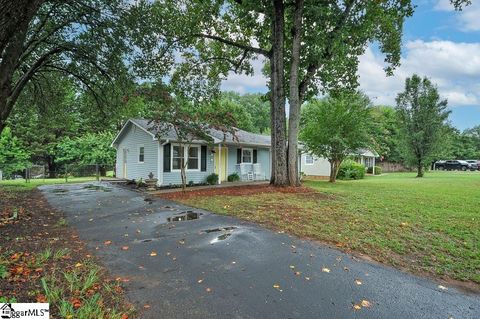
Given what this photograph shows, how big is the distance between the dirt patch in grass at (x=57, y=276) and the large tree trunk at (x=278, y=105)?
8.69 metres

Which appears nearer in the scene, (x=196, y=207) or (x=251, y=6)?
(x=196, y=207)

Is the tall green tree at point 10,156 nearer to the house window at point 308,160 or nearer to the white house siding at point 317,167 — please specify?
the white house siding at point 317,167

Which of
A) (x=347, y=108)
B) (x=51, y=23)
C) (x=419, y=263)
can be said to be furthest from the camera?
(x=347, y=108)

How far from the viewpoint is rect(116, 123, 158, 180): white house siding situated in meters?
15.0

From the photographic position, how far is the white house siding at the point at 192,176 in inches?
581

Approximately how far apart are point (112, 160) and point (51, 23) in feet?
58.5

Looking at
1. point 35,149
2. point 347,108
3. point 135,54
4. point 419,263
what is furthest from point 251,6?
point 35,149

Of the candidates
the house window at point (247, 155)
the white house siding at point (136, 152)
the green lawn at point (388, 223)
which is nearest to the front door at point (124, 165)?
the white house siding at point (136, 152)

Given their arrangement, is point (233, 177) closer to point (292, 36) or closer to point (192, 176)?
point (192, 176)

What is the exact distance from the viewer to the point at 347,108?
18.0 metres

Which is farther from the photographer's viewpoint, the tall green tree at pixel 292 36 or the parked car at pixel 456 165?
the parked car at pixel 456 165

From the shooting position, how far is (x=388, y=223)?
22.9 feet

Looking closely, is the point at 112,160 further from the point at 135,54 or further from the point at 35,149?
the point at 135,54

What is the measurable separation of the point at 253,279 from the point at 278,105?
1005 centimetres
